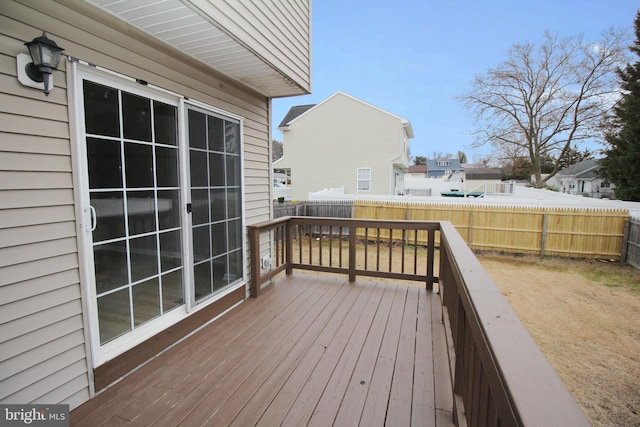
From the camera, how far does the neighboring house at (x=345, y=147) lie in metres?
13.8

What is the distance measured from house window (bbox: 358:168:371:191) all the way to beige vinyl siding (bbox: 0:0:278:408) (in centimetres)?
1263

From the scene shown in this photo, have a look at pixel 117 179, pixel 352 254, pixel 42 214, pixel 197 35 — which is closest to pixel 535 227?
pixel 352 254

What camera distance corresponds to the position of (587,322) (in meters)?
4.32

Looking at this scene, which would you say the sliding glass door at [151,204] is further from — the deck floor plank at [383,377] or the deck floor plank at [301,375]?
the deck floor plank at [383,377]

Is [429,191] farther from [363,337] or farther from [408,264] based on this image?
[363,337]

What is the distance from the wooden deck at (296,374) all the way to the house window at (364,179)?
11190mm

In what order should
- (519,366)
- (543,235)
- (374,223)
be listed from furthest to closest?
1. (543,235)
2. (374,223)
3. (519,366)

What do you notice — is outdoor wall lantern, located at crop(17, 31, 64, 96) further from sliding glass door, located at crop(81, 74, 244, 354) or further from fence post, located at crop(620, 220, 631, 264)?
fence post, located at crop(620, 220, 631, 264)

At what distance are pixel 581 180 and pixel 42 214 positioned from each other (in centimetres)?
3576

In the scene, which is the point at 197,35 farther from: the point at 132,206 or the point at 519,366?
the point at 519,366

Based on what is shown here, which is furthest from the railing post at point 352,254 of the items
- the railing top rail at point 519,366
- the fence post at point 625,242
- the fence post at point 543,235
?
the fence post at point 625,242

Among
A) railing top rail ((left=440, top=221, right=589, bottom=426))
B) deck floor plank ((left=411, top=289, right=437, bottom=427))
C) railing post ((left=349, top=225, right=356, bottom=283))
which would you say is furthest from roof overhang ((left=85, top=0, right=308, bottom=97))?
deck floor plank ((left=411, top=289, right=437, bottom=427))

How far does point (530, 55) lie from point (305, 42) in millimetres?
17013

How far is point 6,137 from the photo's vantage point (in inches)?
60.1
